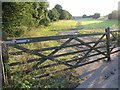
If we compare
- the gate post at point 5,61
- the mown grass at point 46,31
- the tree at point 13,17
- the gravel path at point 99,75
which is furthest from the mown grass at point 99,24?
the gate post at point 5,61

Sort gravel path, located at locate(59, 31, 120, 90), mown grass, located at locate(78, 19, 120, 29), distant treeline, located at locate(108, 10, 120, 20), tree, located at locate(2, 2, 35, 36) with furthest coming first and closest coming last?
distant treeline, located at locate(108, 10, 120, 20), mown grass, located at locate(78, 19, 120, 29), tree, located at locate(2, 2, 35, 36), gravel path, located at locate(59, 31, 120, 90)

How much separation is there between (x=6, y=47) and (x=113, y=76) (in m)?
3.94

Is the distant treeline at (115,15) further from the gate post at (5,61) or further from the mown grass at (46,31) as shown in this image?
the gate post at (5,61)

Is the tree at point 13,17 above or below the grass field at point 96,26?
above

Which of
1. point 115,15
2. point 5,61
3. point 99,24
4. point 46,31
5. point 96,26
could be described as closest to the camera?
point 5,61

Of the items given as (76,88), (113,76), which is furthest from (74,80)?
(113,76)

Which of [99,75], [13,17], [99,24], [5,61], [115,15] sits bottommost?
[99,75]

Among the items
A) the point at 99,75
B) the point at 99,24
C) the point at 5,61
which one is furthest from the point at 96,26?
the point at 5,61

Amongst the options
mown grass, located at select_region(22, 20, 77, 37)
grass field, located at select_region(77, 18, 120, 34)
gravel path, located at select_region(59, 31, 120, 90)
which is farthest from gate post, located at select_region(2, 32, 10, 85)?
grass field, located at select_region(77, 18, 120, 34)

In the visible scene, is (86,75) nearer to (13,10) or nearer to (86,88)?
(86,88)

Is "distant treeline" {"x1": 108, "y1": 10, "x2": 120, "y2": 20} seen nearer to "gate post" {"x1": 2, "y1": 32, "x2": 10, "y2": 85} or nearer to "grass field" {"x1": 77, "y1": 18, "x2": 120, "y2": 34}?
"grass field" {"x1": 77, "y1": 18, "x2": 120, "y2": 34}

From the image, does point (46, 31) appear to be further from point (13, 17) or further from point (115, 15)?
point (115, 15)

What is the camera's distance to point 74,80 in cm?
784

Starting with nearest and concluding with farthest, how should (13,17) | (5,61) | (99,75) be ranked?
1. (5,61)
2. (99,75)
3. (13,17)
